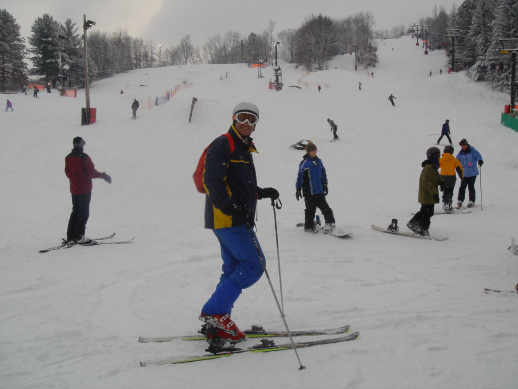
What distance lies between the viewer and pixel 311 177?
20.6 feet

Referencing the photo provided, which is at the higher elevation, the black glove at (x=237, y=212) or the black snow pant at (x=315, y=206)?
the black glove at (x=237, y=212)

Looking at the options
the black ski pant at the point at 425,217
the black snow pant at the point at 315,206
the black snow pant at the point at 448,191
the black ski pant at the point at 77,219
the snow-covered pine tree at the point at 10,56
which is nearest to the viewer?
the black ski pant at the point at 77,219

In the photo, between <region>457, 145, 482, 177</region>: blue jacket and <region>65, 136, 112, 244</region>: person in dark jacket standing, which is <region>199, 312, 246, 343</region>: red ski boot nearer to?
<region>65, 136, 112, 244</region>: person in dark jacket standing

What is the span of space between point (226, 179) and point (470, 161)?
331 inches

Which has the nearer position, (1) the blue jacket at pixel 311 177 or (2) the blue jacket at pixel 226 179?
(2) the blue jacket at pixel 226 179

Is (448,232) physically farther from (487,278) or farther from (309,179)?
(309,179)

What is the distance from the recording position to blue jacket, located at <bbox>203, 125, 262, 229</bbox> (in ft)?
8.08

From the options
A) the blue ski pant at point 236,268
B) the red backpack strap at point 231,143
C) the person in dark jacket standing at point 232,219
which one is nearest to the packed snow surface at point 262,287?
the person in dark jacket standing at point 232,219

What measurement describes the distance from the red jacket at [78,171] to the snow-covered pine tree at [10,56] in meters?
48.7

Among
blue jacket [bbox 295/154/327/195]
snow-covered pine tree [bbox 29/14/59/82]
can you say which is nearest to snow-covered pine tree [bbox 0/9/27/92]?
snow-covered pine tree [bbox 29/14/59/82]

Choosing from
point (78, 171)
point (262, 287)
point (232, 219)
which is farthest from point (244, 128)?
point (78, 171)

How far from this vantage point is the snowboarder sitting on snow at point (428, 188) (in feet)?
19.8

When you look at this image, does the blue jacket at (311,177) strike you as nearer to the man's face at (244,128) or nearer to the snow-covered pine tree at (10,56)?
the man's face at (244,128)

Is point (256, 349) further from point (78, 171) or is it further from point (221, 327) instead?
point (78, 171)
